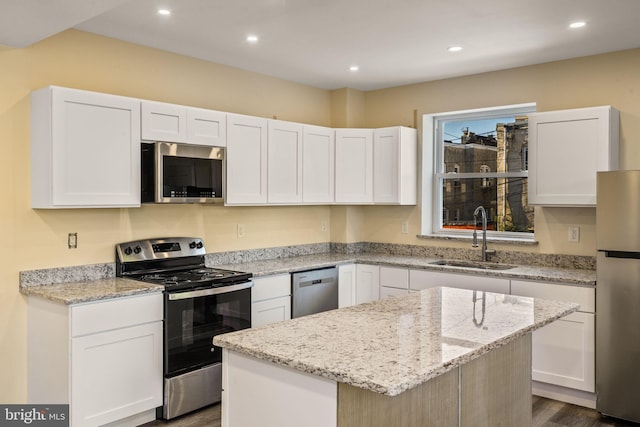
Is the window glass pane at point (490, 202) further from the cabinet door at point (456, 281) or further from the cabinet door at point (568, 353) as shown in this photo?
the cabinet door at point (568, 353)

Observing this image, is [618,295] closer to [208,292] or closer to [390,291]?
[390,291]

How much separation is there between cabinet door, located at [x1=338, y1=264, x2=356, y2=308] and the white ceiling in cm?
183

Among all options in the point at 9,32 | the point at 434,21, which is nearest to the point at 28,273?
the point at 9,32

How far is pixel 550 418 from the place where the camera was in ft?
11.7

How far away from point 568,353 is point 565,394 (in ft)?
1.12

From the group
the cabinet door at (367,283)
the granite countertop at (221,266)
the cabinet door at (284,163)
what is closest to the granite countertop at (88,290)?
the granite countertop at (221,266)

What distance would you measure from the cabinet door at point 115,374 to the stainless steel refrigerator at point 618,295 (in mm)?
2962

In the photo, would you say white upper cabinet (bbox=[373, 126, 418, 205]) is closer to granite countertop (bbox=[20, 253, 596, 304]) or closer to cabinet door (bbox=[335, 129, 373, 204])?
cabinet door (bbox=[335, 129, 373, 204])

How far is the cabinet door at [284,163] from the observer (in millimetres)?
4445

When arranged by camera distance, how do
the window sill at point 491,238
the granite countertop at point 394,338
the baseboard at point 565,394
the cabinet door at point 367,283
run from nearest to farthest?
the granite countertop at point 394,338
the baseboard at point 565,394
the window sill at point 491,238
the cabinet door at point 367,283

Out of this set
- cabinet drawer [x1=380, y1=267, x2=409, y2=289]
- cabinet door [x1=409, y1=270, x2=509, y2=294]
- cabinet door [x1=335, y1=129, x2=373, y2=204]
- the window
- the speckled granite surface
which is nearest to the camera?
the speckled granite surface

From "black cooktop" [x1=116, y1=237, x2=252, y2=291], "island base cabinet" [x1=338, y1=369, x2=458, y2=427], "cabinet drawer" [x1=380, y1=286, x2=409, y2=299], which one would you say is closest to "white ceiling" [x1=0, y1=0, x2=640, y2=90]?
"black cooktop" [x1=116, y1=237, x2=252, y2=291]

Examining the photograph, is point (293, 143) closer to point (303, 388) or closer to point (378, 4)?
point (378, 4)

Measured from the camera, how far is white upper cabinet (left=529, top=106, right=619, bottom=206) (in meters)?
3.76
